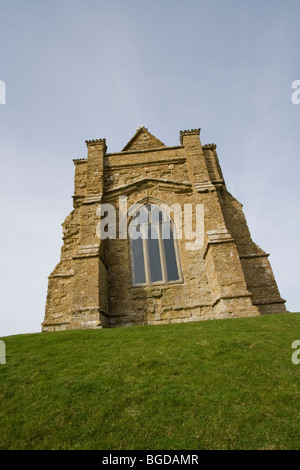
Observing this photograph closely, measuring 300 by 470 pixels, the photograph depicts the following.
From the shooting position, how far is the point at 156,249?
464 inches

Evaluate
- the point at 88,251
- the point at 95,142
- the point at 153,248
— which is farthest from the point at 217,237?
the point at 95,142

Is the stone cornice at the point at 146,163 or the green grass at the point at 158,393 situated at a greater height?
the stone cornice at the point at 146,163

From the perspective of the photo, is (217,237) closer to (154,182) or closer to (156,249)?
(156,249)

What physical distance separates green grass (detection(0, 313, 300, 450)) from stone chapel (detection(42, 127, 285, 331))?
3.02m

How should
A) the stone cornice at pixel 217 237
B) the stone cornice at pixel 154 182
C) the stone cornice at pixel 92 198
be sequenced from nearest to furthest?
the stone cornice at pixel 217 237 < the stone cornice at pixel 92 198 < the stone cornice at pixel 154 182

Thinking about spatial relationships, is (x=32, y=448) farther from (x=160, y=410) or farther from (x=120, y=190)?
(x=120, y=190)

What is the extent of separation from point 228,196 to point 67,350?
9.64 m

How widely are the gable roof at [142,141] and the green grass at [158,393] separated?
36.2 ft

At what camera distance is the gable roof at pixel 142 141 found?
49.0 ft

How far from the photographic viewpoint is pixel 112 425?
3.60m
